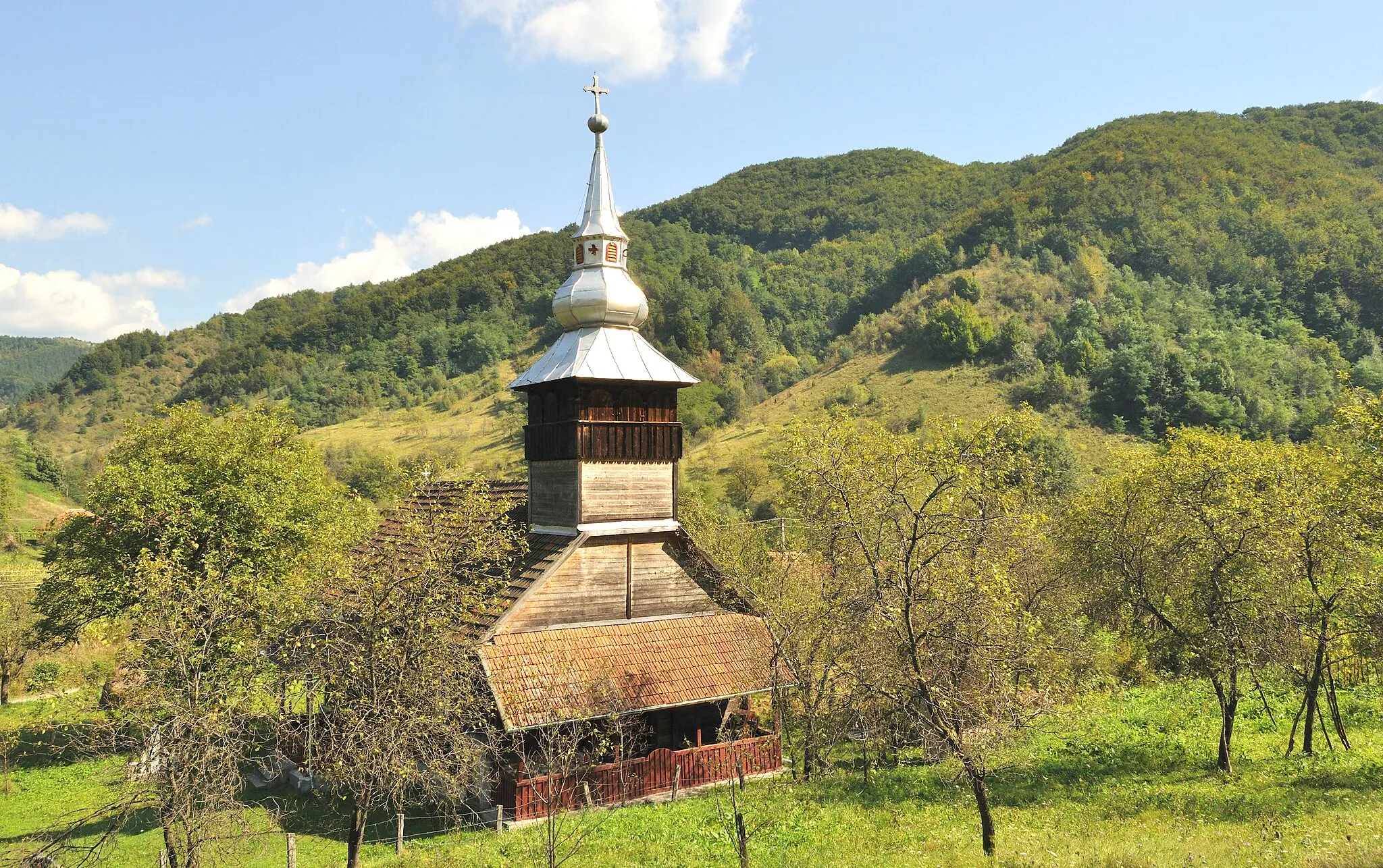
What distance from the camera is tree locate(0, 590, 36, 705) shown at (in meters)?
31.9

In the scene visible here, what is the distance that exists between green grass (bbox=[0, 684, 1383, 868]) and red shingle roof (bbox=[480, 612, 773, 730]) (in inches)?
87.7

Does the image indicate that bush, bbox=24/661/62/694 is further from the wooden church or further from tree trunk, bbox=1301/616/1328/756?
tree trunk, bbox=1301/616/1328/756

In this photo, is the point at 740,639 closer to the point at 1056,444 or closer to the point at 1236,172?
the point at 1056,444

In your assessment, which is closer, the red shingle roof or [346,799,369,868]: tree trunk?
[346,799,369,868]: tree trunk

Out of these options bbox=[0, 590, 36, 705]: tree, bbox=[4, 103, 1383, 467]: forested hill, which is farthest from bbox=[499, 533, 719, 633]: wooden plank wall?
bbox=[4, 103, 1383, 467]: forested hill

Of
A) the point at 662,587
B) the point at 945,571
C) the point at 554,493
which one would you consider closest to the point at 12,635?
the point at 554,493

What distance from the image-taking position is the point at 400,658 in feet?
39.9

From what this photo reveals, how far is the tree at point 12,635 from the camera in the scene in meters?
31.9

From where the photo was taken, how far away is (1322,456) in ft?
70.1

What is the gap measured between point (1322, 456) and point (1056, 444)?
102 feet

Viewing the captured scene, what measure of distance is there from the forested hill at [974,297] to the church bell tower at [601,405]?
53.2m

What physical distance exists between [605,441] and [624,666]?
5513 mm

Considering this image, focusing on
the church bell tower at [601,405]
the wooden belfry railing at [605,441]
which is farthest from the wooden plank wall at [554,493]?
the wooden belfry railing at [605,441]

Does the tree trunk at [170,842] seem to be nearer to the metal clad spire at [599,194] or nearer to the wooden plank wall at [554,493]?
the wooden plank wall at [554,493]
